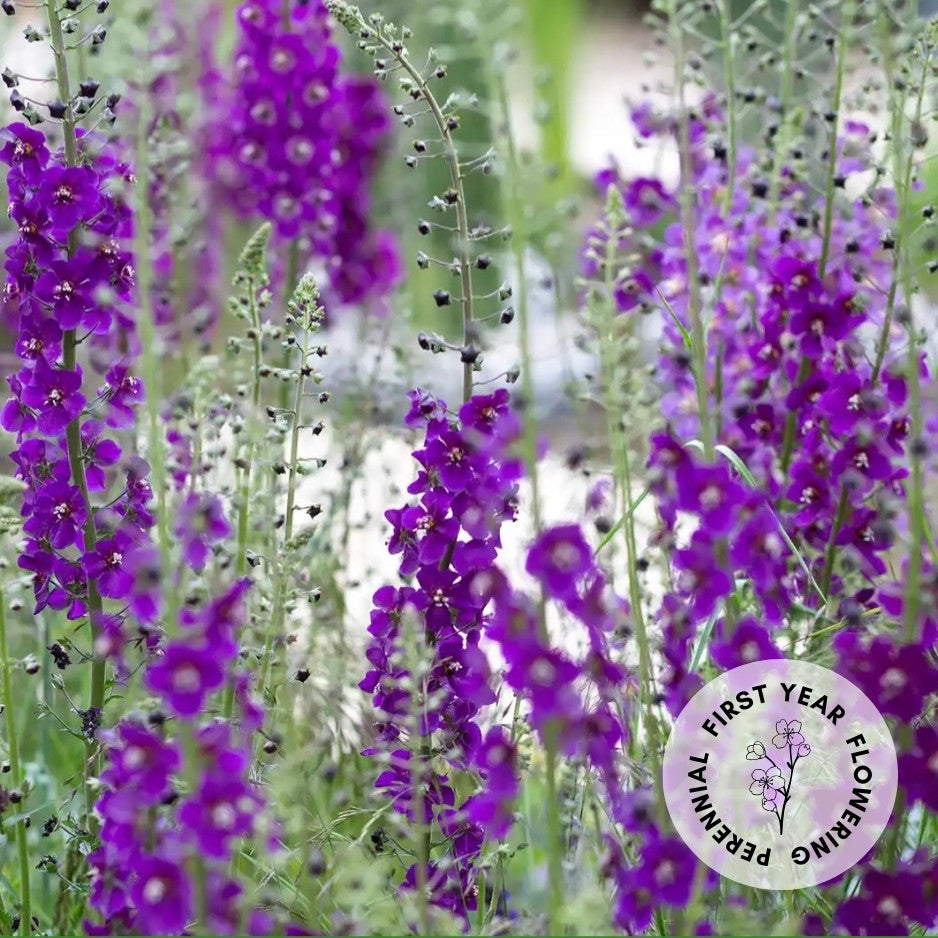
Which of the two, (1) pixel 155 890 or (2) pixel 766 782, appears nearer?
(1) pixel 155 890

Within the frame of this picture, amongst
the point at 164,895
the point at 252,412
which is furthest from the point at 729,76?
the point at 164,895

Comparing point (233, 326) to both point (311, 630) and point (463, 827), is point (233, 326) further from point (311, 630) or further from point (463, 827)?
point (463, 827)

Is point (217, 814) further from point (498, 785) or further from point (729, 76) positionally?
point (729, 76)

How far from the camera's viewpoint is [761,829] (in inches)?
74.8

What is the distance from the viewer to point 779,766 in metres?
1.91

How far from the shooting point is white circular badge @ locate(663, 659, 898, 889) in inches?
69.5

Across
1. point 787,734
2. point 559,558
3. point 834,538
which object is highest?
point 834,538

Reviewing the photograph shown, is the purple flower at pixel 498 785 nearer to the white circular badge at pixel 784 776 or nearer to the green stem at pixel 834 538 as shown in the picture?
the white circular badge at pixel 784 776

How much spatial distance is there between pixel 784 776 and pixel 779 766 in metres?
0.02

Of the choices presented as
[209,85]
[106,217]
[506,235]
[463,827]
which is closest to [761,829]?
[463,827]

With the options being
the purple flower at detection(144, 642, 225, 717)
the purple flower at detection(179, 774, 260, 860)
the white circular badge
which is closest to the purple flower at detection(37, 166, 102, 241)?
the purple flower at detection(144, 642, 225, 717)

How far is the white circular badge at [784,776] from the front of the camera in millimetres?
1765

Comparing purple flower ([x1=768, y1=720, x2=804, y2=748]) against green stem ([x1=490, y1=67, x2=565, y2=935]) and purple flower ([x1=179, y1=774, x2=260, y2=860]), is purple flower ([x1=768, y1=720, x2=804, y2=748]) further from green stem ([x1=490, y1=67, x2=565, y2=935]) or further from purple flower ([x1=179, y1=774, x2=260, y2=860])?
purple flower ([x1=179, y1=774, x2=260, y2=860])

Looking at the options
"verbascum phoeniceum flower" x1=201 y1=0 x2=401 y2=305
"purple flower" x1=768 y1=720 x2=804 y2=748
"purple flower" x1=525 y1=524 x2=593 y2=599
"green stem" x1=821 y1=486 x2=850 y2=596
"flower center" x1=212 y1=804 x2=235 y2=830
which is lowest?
"flower center" x1=212 y1=804 x2=235 y2=830
